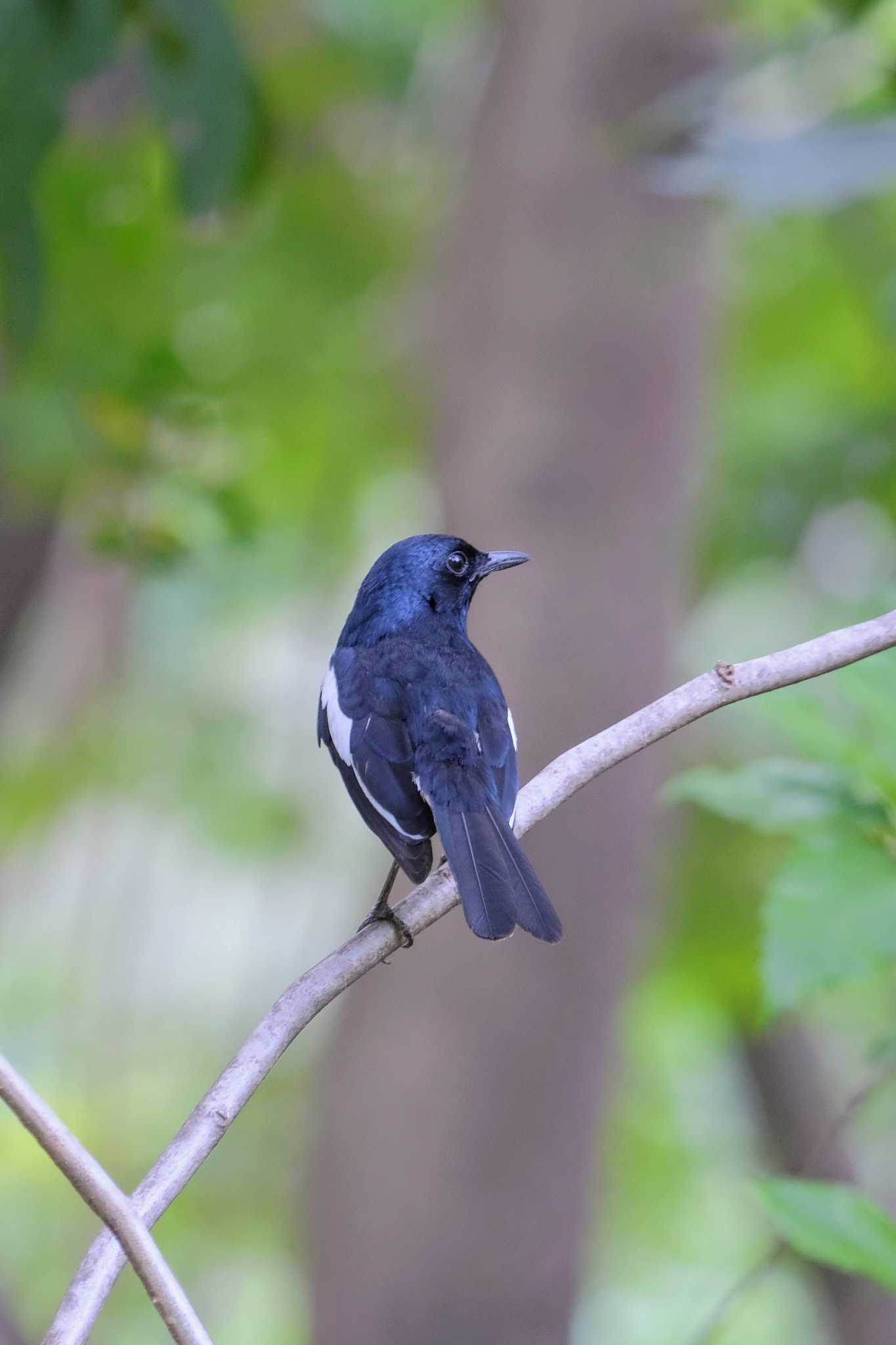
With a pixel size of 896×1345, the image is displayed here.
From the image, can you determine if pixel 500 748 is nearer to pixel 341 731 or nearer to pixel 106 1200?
pixel 341 731

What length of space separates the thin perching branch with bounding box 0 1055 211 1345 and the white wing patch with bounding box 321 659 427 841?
1014 millimetres

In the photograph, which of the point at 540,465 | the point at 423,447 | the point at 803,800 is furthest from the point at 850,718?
the point at 423,447

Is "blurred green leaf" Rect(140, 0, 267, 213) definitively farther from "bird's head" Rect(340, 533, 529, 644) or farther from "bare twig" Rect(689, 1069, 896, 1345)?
"bare twig" Rect(689, 1069, 896, 1345)

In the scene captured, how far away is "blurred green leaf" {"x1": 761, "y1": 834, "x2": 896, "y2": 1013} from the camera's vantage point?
2217mm

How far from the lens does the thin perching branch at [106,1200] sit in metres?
1.29

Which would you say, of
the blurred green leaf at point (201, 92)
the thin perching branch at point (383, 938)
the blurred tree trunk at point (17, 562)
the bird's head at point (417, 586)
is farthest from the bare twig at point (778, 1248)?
the blurred tree trunk at point (17, 562)

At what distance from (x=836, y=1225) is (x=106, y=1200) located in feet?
3.73

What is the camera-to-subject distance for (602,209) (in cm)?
475

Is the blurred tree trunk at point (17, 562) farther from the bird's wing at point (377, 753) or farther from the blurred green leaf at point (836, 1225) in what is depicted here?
the blurred green leaf at point (836, 1225)

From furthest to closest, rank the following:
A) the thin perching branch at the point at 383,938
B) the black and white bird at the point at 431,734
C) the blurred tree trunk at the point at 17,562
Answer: the blurred tree trunk at the point at 17,562
the black and white bird at the point at 431,734
the thin perching branch at the point at 383,938

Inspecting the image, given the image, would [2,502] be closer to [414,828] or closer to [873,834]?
[414,828]

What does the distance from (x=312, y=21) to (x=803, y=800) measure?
381 centimetres

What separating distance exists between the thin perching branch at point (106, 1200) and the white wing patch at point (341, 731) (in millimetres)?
1014

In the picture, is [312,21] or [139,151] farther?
[312,21]
